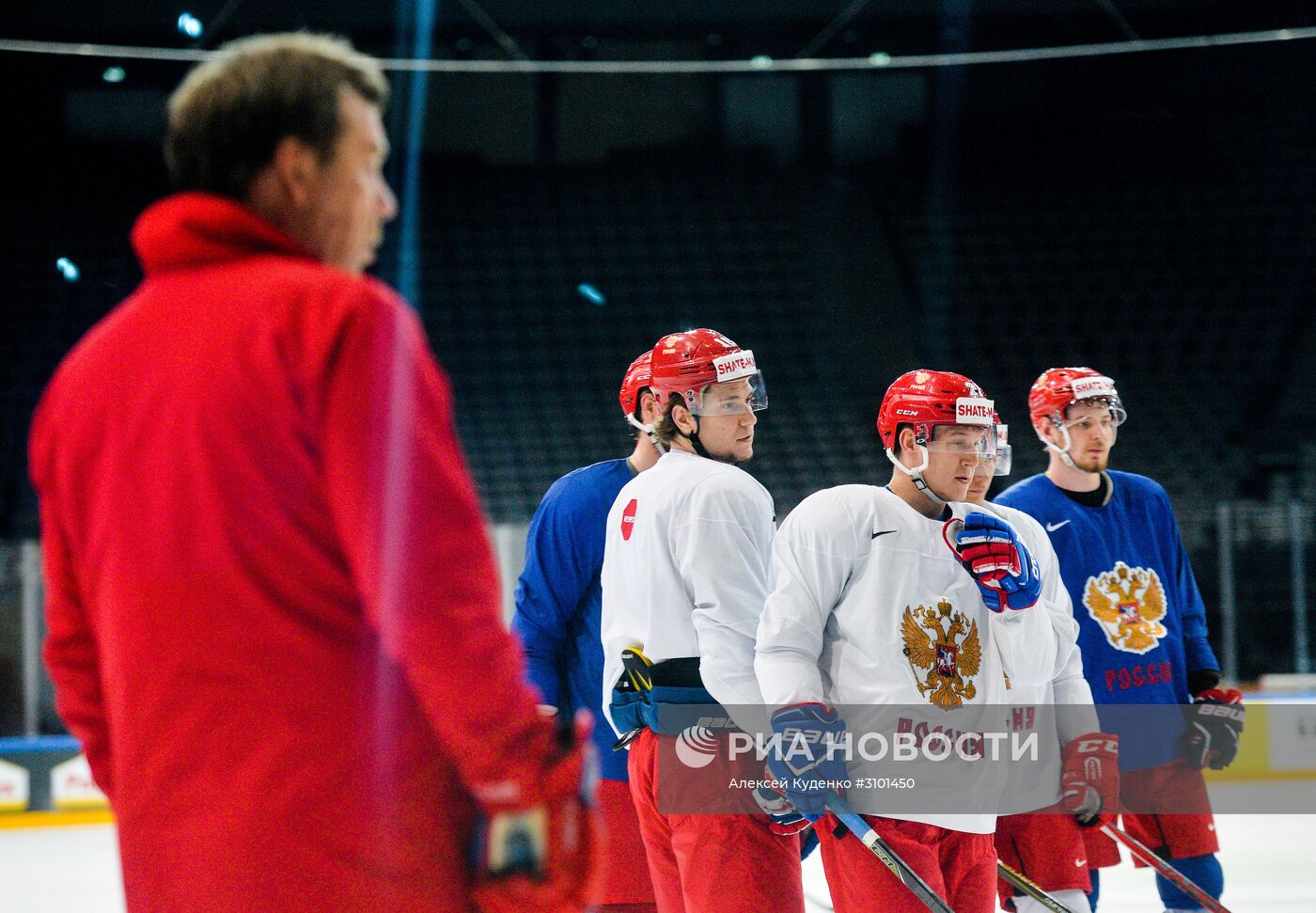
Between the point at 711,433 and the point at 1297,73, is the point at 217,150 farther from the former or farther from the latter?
the point at 1297,73

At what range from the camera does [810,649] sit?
7.27ft

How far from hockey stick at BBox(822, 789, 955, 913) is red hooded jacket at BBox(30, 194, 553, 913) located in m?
1.26

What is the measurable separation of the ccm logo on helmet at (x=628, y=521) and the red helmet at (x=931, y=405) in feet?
1.61

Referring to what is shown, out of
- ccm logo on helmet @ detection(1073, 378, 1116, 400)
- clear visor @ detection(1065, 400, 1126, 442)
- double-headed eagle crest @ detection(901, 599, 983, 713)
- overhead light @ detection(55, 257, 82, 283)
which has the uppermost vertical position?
overhead light @ detection(55, 257, 82, 283)

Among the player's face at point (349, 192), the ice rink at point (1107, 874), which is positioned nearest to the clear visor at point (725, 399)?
the player's face at point (349, 192)

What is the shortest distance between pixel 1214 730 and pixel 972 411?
134 cm

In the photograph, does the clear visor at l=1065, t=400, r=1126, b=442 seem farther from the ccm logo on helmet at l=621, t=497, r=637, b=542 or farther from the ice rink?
the ice rink

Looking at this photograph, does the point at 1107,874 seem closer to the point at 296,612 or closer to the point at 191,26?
the point at 296,612

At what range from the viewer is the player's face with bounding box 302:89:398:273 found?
39.6 inches

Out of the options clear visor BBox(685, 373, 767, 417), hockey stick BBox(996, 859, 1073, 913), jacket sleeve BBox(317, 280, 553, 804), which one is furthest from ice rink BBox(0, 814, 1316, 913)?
jacket sleeve BBox(317, 280, 553, 804)

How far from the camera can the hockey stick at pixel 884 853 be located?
2043mm

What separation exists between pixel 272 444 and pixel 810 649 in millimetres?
1442

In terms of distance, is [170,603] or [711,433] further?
[711,433]

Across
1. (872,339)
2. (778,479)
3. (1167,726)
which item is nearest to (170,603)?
(1167,726)
